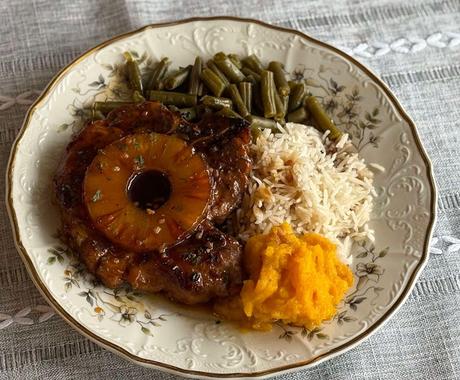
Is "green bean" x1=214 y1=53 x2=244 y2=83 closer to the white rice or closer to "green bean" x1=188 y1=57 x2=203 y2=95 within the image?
"green bean" x1=188 y1=57 x2=203 y2=95

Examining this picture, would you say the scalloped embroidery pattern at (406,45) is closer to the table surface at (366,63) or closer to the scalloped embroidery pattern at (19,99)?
the table surface at (366,63)

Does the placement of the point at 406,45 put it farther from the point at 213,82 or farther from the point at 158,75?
the point at 158,75

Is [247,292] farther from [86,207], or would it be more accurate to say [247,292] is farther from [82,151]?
[82,151]

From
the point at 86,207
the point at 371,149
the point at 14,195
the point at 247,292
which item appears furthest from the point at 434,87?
the point at 14,195

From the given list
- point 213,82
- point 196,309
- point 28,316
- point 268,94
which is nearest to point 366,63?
point 268,94

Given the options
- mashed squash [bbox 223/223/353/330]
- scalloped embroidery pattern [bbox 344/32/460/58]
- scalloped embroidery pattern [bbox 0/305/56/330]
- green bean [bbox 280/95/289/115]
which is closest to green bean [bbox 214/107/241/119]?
green bean [bbox 280/95/289/115]
